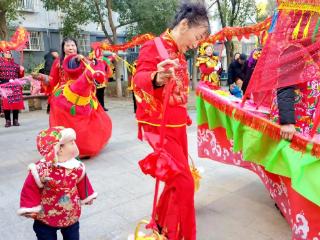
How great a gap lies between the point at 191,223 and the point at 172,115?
0.65m

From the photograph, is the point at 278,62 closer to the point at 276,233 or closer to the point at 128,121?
the point at 276,233

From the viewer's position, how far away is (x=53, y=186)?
1941 millimetres

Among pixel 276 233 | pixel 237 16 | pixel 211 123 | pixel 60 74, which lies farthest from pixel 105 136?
pixel 237 16

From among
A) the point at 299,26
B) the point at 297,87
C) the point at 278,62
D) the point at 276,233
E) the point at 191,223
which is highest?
the point at 299,26

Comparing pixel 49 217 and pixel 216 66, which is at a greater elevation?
pixel 216 66

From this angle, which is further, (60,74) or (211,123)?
(60,74)

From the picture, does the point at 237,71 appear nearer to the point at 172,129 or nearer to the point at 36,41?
the point at 172,129

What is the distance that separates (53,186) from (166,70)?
0.86m

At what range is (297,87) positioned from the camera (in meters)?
2.19

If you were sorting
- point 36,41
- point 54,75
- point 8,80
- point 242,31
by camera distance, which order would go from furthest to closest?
point 36,41
point 8,80
point 54,75
point 242,31

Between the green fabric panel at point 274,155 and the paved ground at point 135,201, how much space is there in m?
0.63

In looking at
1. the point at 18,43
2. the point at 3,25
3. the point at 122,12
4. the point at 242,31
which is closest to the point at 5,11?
the point at 3,25

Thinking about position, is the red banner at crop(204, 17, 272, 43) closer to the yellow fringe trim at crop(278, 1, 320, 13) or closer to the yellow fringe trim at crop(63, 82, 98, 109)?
the yellow fringe trim at crop(278, 1, 320, 13)

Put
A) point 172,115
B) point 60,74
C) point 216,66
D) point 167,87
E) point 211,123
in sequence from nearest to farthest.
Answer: point 167,87
point 172,115
point 211,123
point 60,74
point 216,66
